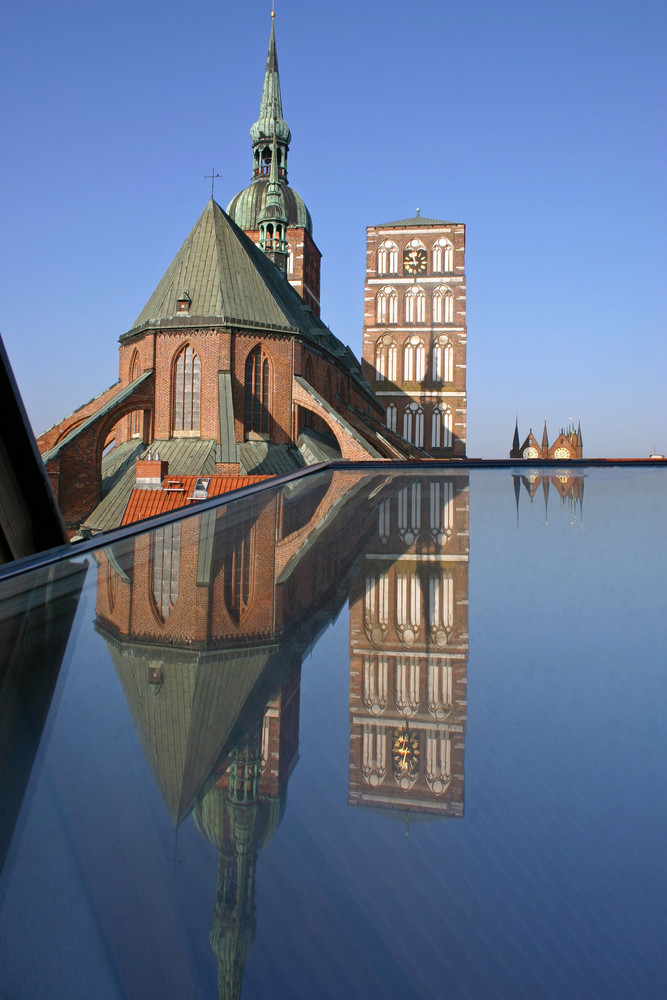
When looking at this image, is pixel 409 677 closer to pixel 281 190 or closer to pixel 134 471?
pixel 134 471

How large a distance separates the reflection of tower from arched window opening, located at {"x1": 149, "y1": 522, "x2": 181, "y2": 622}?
1.21 feet

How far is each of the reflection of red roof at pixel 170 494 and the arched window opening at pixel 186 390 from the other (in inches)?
134

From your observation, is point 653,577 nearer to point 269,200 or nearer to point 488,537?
point 488,537

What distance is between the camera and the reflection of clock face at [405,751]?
0.79m

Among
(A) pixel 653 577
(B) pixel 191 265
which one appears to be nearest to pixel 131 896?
(A) pixel 653 577

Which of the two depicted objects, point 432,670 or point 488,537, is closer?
point 432,670

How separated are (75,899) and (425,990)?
0.31 m

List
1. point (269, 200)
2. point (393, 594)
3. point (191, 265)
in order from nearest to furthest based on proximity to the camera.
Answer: point (393, 594)
point (191, 265)
point (269, 200)

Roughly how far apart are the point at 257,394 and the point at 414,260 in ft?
62.3

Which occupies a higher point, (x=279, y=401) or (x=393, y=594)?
(x=279, y=401)

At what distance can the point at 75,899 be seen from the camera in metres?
0.60

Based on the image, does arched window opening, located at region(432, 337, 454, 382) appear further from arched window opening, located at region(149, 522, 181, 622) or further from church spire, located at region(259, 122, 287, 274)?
arched window opening, located at region(149, 522, 181, 622)

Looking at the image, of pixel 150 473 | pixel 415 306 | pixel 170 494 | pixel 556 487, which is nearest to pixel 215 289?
pixel 150 473

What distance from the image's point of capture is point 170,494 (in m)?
15.3
